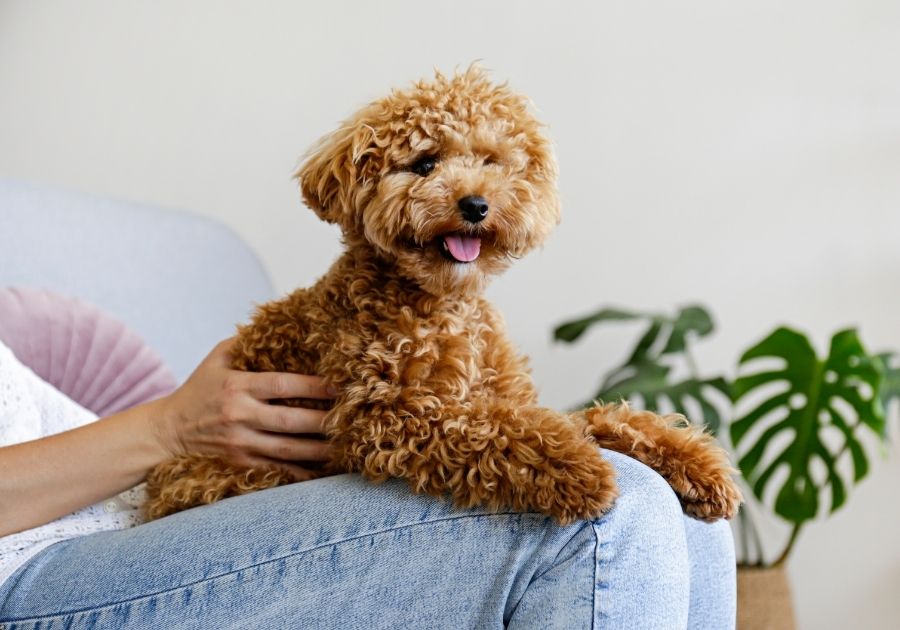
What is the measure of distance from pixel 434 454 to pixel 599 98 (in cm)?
152

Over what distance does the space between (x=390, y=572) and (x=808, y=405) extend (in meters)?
1.26

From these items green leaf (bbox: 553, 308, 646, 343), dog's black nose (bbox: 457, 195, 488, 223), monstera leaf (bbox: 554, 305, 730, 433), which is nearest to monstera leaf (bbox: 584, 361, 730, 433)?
monstera leaf (bbox: 554, 305, 730, 433)

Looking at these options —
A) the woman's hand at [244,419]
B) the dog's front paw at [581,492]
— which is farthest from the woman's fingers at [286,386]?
the dog's front paw at [581,492]

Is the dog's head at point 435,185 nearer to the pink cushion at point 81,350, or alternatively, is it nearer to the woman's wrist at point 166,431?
the woman's wrist at point 166,431

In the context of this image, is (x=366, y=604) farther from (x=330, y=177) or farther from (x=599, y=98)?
(x=599, y=98)

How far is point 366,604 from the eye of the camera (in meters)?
0.85

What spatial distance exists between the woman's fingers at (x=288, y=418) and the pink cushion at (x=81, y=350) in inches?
22.1

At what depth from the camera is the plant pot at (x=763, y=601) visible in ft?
6.21

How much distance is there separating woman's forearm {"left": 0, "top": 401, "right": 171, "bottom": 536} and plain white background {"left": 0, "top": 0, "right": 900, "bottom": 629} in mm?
1208

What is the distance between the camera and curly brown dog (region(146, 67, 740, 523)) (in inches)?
37.0

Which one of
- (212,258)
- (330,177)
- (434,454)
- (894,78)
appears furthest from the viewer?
(894,78)

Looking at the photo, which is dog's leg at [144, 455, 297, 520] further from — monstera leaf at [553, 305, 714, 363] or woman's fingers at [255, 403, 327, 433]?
monstera leaf at [553, 305, 714, 363]

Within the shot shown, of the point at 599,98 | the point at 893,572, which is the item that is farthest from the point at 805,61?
the point at 893,572

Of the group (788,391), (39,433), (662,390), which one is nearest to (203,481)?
(39,433)
